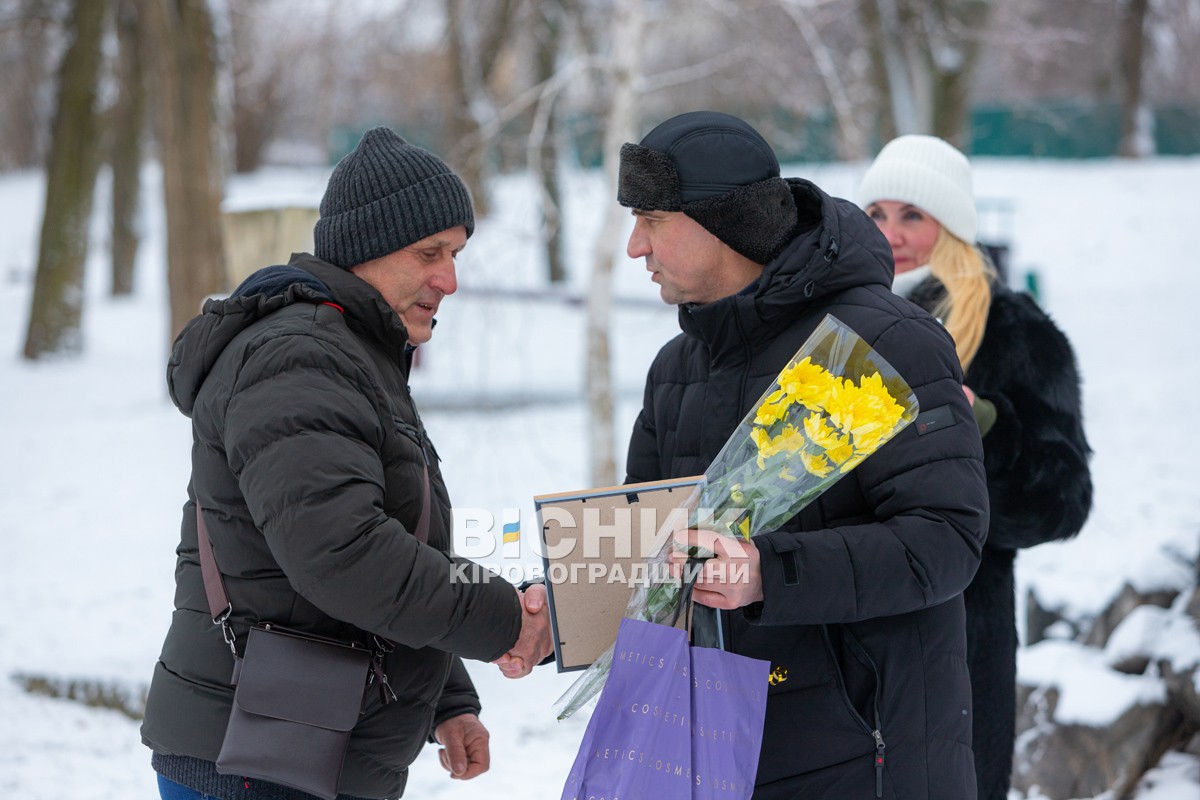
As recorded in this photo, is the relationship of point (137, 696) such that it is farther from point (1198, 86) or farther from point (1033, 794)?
point (1198, 86)

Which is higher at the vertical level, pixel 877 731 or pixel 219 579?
pixel 219 579

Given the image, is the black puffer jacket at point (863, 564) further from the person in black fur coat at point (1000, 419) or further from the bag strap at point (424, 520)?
the person in black fur coat at point (1000, 419)

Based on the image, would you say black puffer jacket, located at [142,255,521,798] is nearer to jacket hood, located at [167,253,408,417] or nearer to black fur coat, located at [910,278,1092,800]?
jacket hood, located at [167,253,408,417]

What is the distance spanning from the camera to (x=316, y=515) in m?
1.89

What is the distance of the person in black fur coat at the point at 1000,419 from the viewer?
9.28ft

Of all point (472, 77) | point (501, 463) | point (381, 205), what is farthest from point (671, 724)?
point (501, 463)

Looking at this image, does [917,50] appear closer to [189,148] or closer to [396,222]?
[189,148]

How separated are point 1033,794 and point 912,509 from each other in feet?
8.56

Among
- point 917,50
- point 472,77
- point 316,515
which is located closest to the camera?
point 316,515

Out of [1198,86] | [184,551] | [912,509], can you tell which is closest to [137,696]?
[184,551]

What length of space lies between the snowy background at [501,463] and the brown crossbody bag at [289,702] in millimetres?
1068

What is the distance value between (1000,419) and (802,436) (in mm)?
1102

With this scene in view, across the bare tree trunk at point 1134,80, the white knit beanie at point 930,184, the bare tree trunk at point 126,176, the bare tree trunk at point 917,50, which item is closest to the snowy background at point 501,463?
the bare tree trunk at point 126,176

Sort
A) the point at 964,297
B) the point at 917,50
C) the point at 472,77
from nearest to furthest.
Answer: the point at 964,297, the point at 472,77, the point at 917,50
